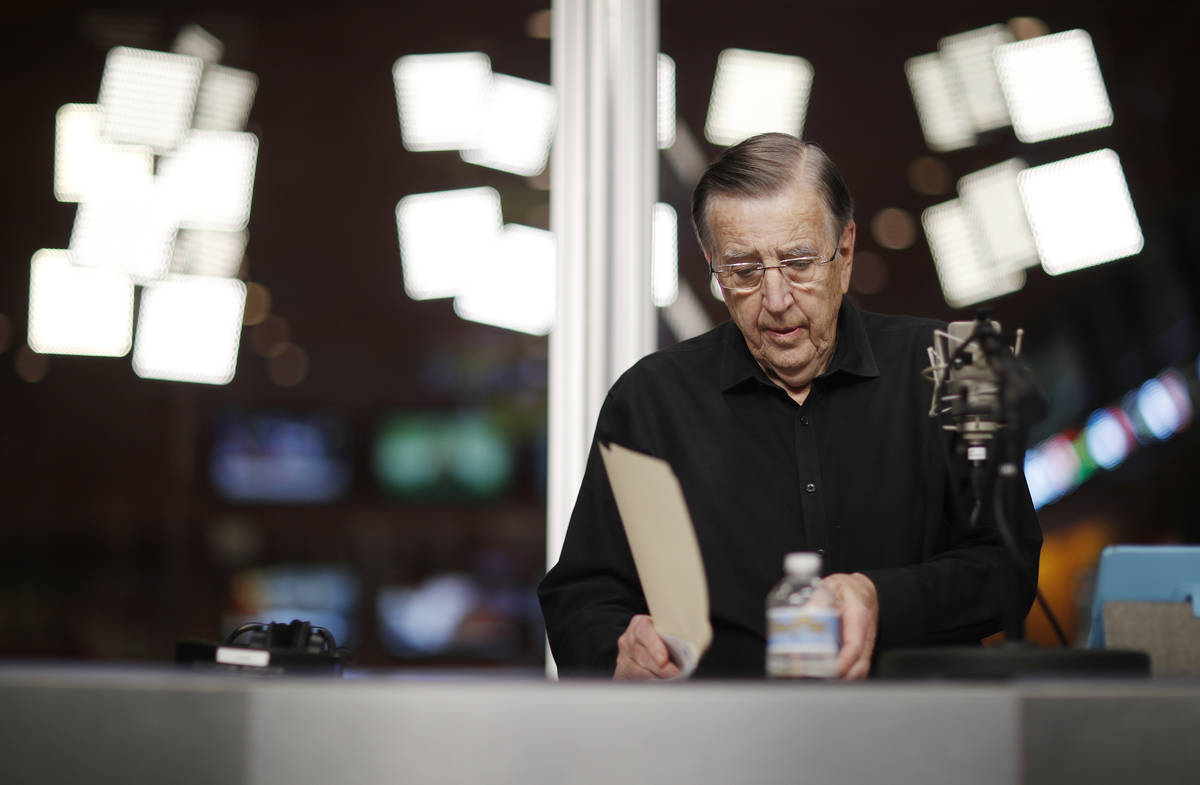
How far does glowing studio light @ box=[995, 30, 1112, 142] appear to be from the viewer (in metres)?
4.54

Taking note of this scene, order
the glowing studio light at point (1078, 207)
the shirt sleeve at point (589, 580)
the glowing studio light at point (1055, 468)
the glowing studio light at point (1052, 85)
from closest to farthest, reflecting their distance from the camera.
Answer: the shirt sleeve at point (589, 580) < the glowing studio light at point (1052, 85) < the glowing studio light at point (1078, 207) < the glowing studio light at point (1055, 468)

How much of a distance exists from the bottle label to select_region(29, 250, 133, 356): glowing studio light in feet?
18.3

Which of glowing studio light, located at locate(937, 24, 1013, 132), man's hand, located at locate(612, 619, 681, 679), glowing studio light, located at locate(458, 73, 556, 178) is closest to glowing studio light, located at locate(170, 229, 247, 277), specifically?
glowing studio light, located at locate(458, 73, 556, 178)

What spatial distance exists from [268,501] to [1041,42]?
5.29m

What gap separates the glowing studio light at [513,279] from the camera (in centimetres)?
439

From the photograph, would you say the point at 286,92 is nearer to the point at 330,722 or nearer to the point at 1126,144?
the point at 1126,144

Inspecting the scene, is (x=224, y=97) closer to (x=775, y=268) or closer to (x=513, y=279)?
(x=513, y=279)

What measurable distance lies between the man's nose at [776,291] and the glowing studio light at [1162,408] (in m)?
5.96

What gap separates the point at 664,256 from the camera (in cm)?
281

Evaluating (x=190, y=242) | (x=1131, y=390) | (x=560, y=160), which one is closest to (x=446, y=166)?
(x=190, y=242)

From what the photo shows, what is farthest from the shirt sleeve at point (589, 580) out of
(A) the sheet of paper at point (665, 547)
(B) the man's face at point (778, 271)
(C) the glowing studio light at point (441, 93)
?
(C) the glowing studio light at point (441, 93)

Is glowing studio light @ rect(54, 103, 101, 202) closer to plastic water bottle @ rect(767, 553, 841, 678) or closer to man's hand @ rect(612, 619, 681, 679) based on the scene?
man's hand @ rect(612, 619, 681, 679)

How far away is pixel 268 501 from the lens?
7.42 metres

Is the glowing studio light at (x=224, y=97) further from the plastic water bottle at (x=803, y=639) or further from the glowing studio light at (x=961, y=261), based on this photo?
the plastic water bottle at (x=803, y=639)
